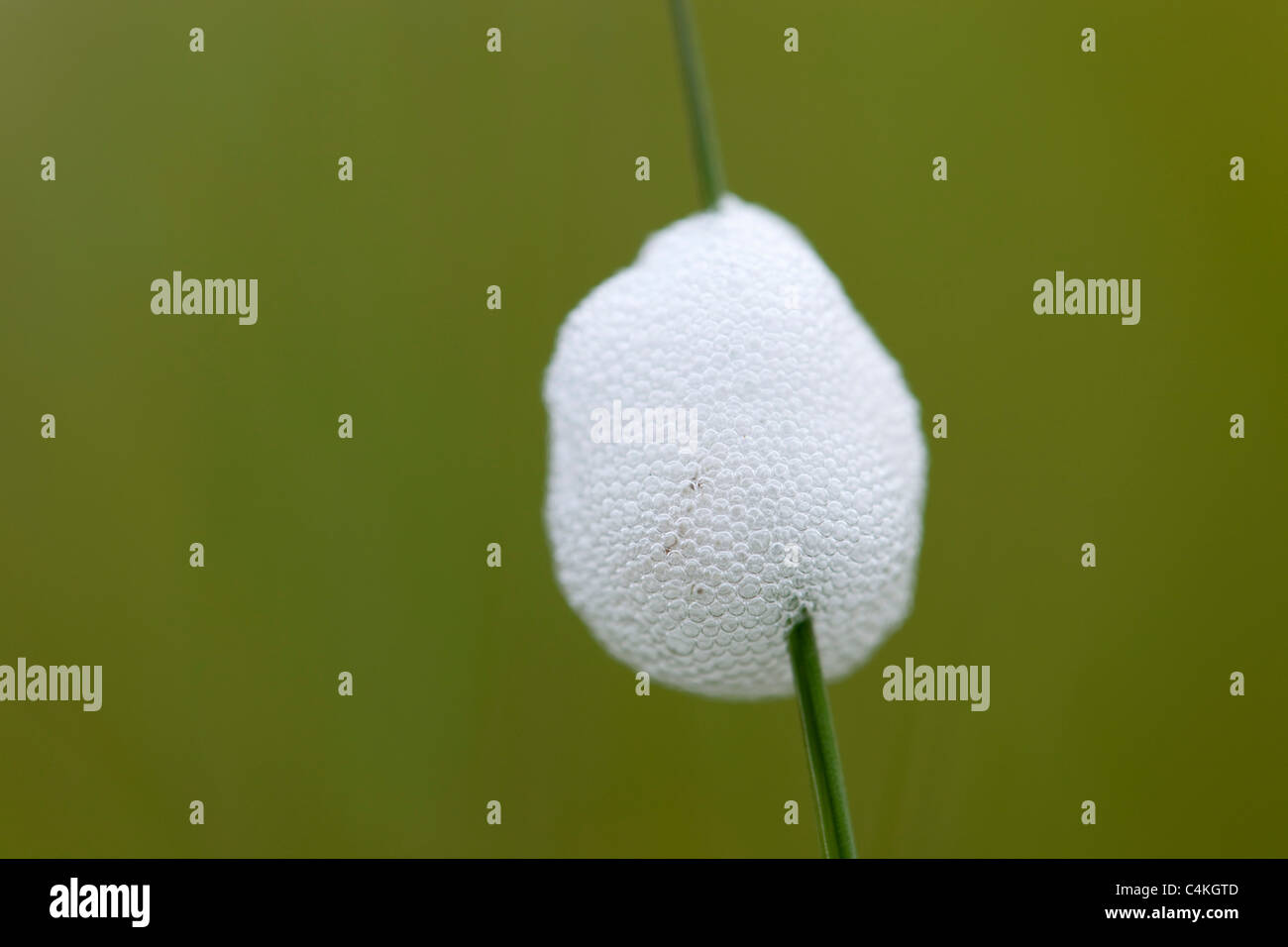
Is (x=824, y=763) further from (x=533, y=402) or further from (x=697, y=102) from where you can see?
(x=533, y=402)

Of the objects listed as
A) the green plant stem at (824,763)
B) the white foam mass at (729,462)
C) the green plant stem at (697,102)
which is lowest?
the green plant stem at (824,763)

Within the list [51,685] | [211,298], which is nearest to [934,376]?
[211,298]

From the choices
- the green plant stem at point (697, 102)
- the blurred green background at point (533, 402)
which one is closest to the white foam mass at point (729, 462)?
the green plant stem at point (697, 102)

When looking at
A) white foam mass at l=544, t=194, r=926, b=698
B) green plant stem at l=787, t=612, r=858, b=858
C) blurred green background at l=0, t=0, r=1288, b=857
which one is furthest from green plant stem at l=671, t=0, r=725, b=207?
blurred green background at l=0, t=0, r=1288, b=857

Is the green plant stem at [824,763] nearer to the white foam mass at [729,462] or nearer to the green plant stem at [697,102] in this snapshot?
the white foam mass at [729,462]

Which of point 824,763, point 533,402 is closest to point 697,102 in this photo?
point 824,763
